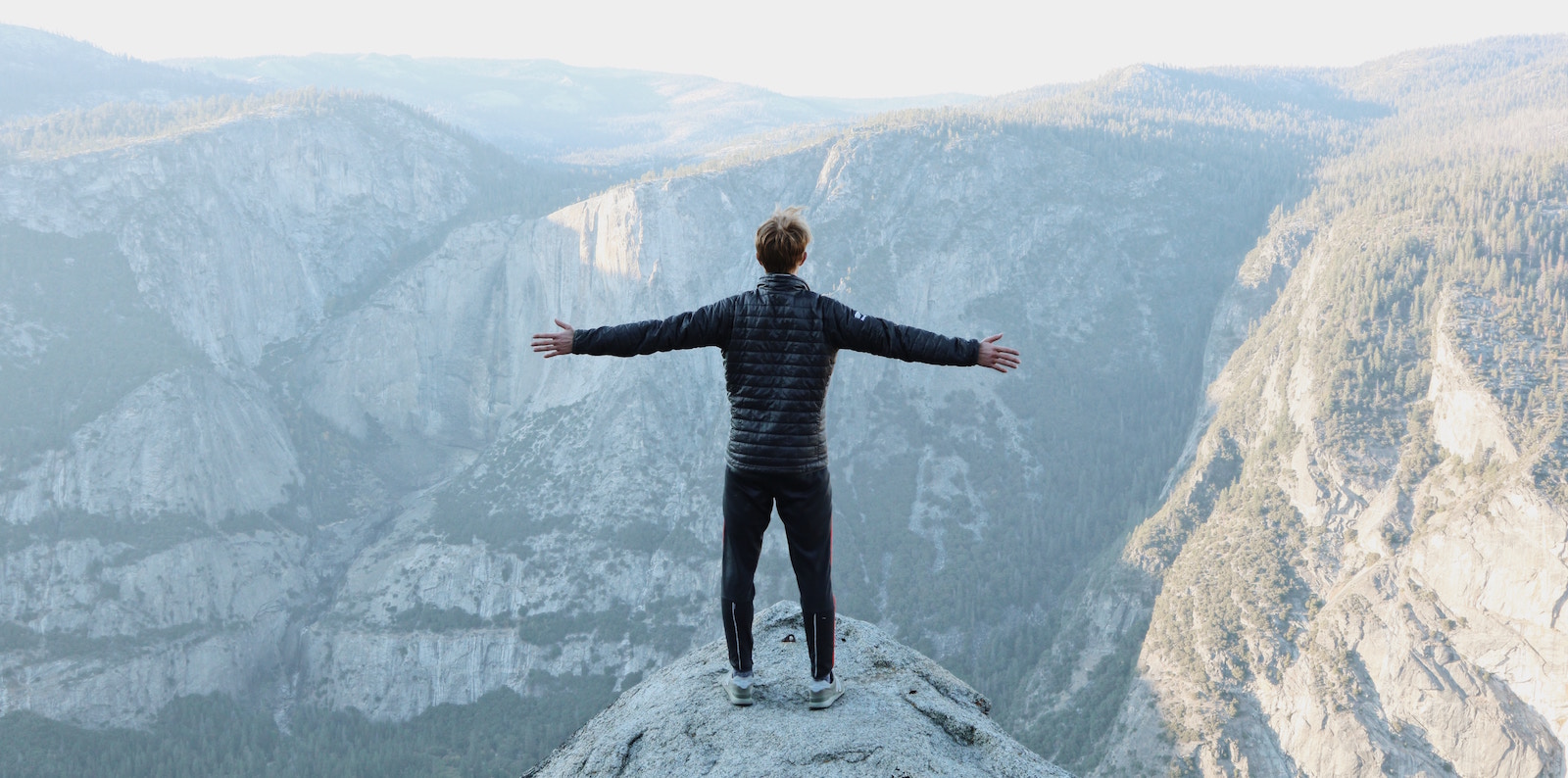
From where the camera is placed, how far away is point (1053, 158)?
14650 cm

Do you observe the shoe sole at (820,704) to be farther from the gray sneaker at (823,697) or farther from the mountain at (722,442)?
the mountain at (722,442)

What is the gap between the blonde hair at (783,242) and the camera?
7547 millimetres

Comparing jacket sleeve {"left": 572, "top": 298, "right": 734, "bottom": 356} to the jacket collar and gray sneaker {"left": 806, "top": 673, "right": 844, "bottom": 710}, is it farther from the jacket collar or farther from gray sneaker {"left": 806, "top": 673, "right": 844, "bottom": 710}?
gray sneaker {"left": 806, "top": 673, "right": 844, "bottom": 710}

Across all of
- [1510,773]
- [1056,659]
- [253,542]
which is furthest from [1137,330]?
[253,542]

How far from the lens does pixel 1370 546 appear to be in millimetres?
72250

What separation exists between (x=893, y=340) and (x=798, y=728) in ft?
11.1

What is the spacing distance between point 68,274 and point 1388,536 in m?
134

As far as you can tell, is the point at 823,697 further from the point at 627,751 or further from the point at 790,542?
the point at 627,751

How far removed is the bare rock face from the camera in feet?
23.7

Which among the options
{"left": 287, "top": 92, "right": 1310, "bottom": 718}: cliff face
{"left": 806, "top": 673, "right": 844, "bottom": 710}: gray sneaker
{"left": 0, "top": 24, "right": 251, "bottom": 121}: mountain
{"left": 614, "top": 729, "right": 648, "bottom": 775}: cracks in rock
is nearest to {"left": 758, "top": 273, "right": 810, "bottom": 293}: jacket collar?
{"left": 806, "top": 673, "right": 844, "bottom": 710}: gray sneaker

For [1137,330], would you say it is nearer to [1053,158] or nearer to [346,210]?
[1053,158]

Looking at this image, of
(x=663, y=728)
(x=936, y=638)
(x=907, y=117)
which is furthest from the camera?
(x=907, y=117)

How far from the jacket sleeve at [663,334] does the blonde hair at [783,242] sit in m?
0.50

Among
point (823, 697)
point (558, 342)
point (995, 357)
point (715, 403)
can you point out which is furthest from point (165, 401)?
point (995, 357)
